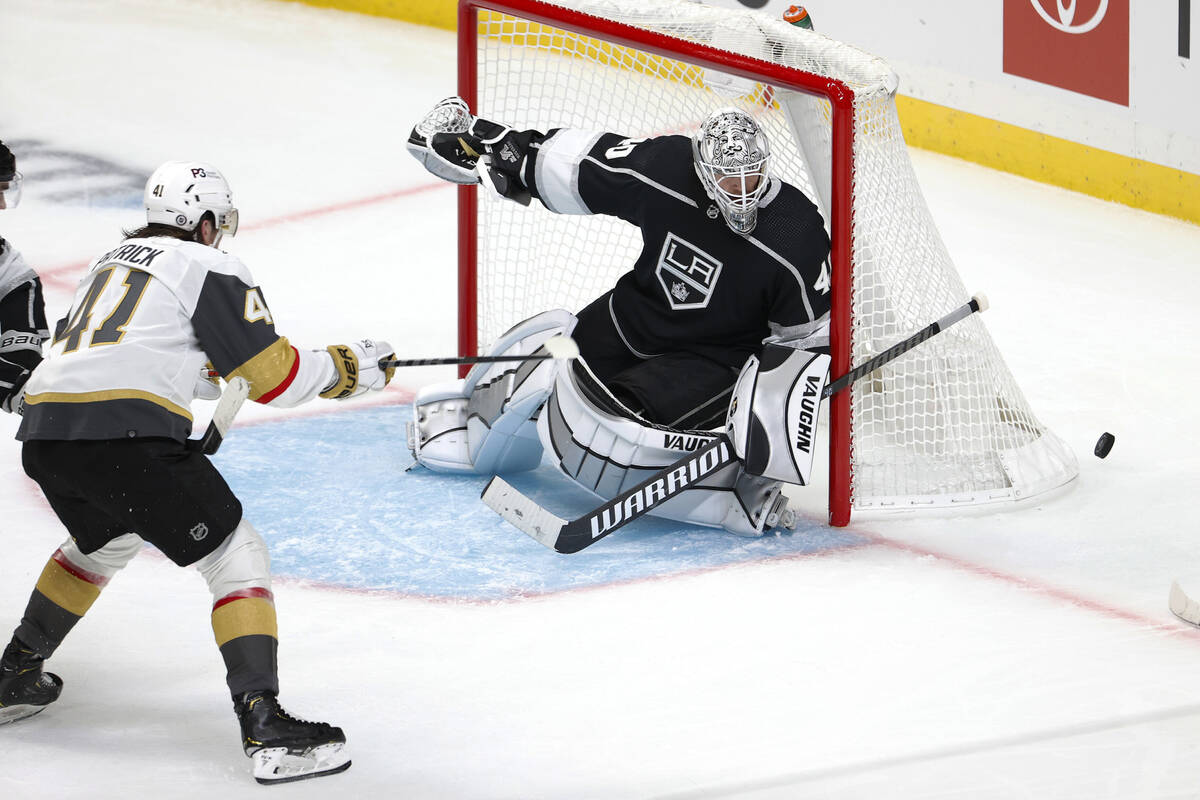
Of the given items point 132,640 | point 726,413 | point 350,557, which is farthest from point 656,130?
point 132,640

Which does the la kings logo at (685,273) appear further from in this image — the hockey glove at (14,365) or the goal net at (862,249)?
the hockey glove at (14,365)

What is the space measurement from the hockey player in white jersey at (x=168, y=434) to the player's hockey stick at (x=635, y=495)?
883 millimetres

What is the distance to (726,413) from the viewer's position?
3.58 meters

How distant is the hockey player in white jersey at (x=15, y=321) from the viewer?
10.4 ft

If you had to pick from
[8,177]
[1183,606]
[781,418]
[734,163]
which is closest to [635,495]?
[781,418]

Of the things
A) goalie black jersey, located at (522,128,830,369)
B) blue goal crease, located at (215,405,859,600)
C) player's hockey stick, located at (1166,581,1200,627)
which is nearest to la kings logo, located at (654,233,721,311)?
goalie black jersey, located at (522,128,830,369)

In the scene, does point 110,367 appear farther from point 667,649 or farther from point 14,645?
point 667,649

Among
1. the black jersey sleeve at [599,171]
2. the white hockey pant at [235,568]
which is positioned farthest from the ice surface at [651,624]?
the black jersey sleeve at [599,171]

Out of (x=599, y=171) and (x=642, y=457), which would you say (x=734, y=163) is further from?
(x=642, y=457)

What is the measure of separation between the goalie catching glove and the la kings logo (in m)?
0.40

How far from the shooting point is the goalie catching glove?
3707 millimetres

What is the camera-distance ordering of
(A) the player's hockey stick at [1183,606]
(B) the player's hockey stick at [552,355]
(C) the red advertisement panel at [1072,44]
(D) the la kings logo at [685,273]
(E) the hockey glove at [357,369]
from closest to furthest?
1. (E) the hockey glove at [357,369]
2. (A) the player's hockey stick at [1183,606]
3. (B) the player's hockey stick at [552,355]
4. (D) the la kings logo at [685,273]
5. (C) the red advertisement panel at [1072,44]

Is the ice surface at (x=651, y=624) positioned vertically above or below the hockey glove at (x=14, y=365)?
below

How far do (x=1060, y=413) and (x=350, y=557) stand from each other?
1.97m
